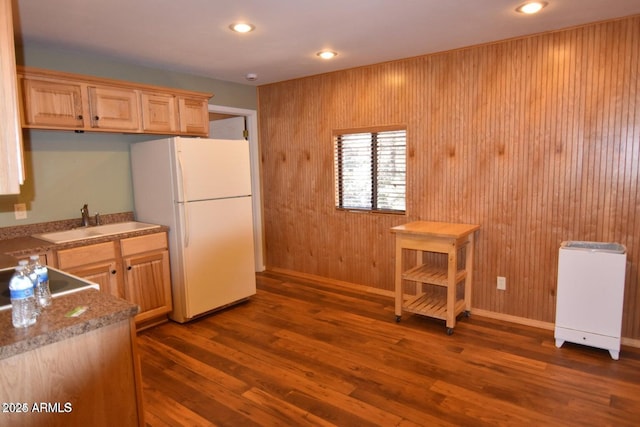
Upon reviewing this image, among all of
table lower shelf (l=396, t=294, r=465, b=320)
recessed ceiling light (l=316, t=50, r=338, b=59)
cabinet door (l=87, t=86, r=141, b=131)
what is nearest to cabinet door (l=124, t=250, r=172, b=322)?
cabinet door (l=87, t=86, r=141, b=131)

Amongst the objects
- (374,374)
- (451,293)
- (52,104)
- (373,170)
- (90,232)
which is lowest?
(374,374)

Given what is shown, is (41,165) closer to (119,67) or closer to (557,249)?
(119,67)

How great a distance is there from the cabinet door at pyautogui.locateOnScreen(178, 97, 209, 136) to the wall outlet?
139cm

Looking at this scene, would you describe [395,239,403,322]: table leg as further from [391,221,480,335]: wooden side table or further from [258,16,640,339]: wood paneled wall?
[258,16,640,339]: wood paneled wall

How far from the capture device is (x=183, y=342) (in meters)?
3.19

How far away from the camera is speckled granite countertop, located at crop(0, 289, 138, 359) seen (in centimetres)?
124

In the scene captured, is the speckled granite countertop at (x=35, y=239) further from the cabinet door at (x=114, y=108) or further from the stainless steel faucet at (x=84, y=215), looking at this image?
the cabinet door at (x=114, y=108)

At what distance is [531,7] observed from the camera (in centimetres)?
257

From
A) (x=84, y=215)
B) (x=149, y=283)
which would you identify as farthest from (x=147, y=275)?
(x=84, y=215)

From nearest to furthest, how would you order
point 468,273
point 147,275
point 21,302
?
point 21,302 < point 147,275 < point 468,273

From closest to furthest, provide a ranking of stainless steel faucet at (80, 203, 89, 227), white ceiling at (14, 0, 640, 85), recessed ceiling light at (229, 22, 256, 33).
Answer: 1. white ceiling at (14, 0, 640, 85)
2. recessed ceiling light at (229, 22, 256, 33)
3. stainless steel faucet at (80, 203, 89, 227)

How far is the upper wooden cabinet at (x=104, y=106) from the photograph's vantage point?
288 cm

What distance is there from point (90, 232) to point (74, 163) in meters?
0.60

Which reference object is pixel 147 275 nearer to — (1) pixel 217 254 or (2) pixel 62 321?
(1) pixel 217 254
